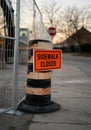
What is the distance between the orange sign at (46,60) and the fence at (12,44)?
39 cm

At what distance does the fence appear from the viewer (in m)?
6.77

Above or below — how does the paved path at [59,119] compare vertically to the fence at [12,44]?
below

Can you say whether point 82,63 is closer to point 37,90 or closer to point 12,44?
point 37,90

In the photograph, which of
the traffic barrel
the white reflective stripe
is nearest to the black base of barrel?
the traffic barrel

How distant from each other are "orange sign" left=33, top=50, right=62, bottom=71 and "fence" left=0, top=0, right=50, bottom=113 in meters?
0.39

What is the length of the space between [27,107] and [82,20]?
218ft

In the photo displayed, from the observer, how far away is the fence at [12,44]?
6770 millimetres

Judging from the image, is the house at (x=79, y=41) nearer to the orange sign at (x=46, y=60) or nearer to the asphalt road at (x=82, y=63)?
the asphalt road at (x=82, y=63)

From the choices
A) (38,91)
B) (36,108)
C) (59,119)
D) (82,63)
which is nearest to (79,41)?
(82,63)

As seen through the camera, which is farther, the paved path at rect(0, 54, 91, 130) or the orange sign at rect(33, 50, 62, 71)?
the orange sign at rect(33, 50, 62, 71)

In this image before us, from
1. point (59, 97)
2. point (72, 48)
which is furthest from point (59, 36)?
point (59, 97)

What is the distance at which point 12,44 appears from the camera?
693 cm

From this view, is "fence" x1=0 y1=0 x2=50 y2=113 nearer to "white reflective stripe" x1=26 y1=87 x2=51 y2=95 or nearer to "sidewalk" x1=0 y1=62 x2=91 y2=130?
"white reflective stripe" x1=26 y1=87 x2=51 y2=95

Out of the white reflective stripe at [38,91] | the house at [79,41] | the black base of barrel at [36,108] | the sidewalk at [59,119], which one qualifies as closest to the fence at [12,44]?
the black base of barrel at [36,108]
